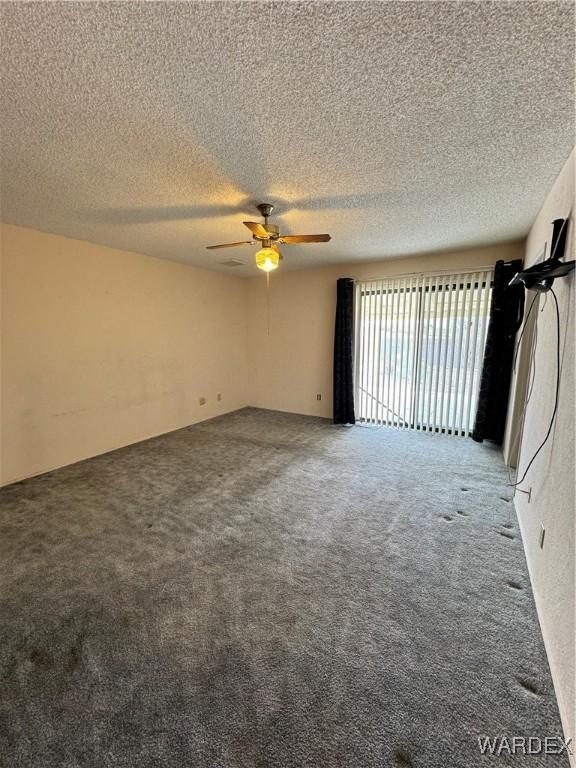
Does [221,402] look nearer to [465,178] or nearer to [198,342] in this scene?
[198,342]

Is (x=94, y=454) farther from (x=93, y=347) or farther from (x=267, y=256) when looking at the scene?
(x=267, y=256)

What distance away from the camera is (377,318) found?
190 inches

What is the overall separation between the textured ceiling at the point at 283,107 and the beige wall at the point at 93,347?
732mm

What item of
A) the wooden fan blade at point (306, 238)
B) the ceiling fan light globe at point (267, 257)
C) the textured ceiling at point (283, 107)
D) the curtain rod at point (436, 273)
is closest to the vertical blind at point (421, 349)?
the curtain rod at point (436, 273)

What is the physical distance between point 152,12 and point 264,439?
12.7 ft

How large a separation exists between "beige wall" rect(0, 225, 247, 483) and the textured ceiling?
2.40 feet

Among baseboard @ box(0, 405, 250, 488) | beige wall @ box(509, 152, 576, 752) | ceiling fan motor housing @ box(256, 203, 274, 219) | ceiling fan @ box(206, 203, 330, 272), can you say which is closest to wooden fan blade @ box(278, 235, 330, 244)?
ceiling fan @ box(206, 203, 330, 272)

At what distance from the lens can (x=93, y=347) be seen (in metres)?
3.73

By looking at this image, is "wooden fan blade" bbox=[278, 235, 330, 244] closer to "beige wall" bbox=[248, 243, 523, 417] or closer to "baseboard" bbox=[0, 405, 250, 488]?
A: "beige wall" bbox=[248, 243, 523, 417]

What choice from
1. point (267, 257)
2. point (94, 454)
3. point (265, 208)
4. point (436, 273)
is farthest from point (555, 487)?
point (94, 454)

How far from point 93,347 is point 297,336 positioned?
3.01 m

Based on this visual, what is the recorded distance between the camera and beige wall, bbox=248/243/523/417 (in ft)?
16.8

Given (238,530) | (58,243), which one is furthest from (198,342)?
(238,530)

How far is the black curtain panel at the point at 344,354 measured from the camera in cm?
481
